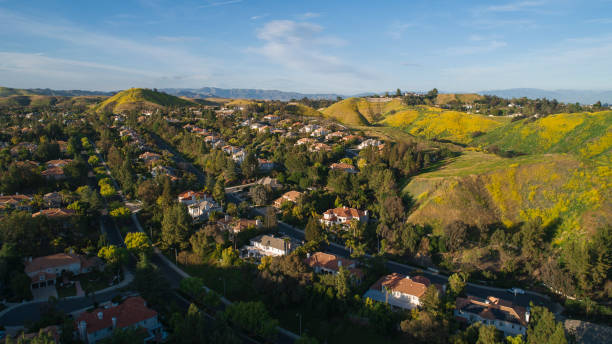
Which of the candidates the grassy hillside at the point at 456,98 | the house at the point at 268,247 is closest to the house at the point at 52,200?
the house at the point at 268,247

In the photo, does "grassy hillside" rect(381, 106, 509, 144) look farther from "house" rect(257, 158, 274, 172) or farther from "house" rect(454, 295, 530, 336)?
"house" rect(454, 295, 530, 336)

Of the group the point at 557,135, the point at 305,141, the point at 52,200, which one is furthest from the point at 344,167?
the point at 557,135

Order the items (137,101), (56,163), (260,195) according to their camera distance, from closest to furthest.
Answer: (260,195) → (56,163) → (137,101)

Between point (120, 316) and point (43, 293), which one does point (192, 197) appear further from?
point (120, 316)

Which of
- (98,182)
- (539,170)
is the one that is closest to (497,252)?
(539,170)

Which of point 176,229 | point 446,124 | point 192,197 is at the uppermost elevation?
point 446,124

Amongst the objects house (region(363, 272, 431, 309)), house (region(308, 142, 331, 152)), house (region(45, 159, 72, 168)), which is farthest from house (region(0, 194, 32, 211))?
house (region(308, 142, 331, 152))

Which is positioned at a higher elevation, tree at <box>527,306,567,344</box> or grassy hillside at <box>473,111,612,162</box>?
grassy hillside at <box>473,111,612,162</box>

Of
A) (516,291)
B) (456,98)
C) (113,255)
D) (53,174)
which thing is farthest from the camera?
(456,98)
